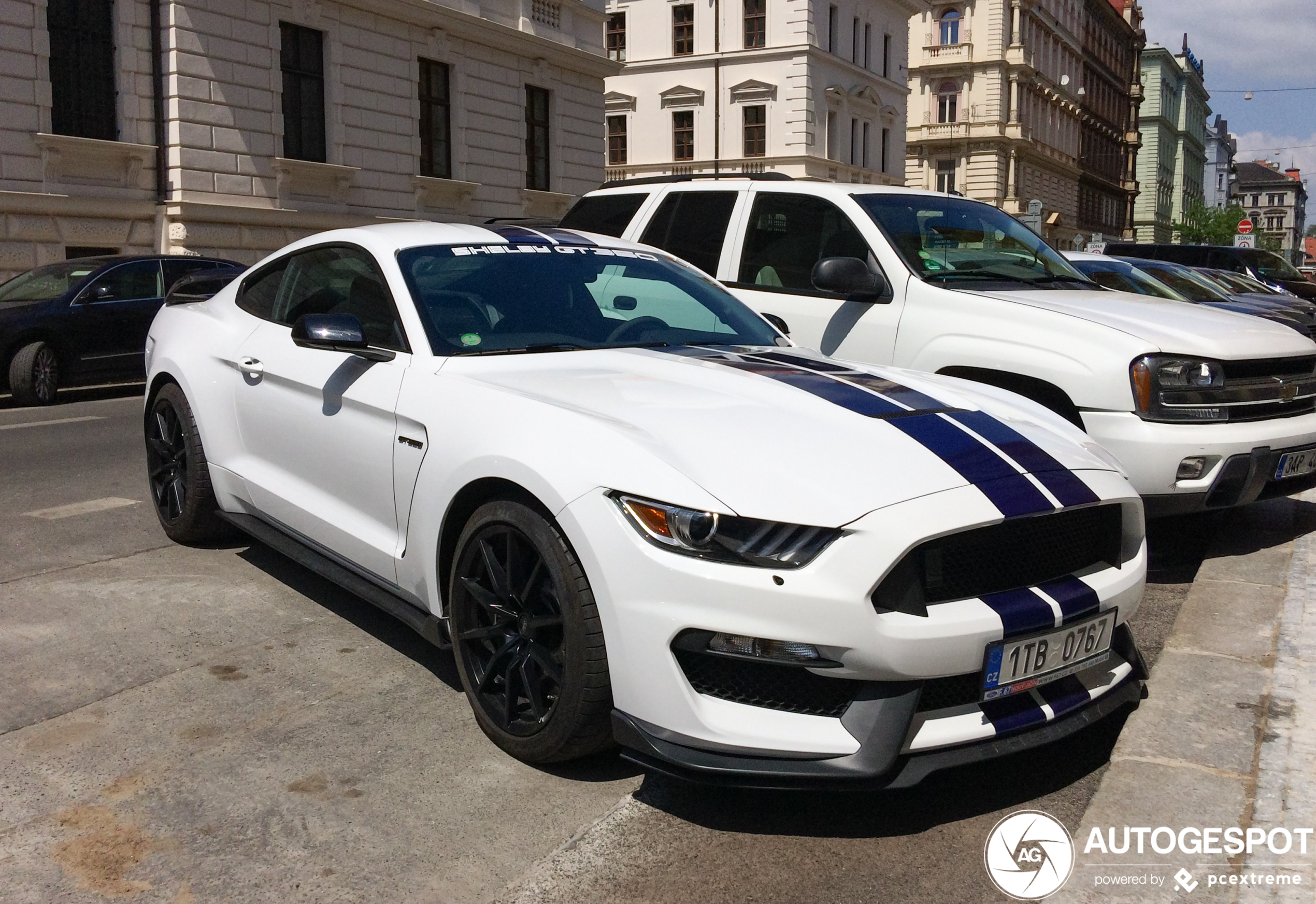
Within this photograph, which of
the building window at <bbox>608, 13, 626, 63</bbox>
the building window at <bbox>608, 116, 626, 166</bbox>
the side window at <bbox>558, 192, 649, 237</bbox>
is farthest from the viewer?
the building window at <bbox>608, 116, 626, 166</bbox>

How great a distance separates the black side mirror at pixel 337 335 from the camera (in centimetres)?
411

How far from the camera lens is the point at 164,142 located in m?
19.9

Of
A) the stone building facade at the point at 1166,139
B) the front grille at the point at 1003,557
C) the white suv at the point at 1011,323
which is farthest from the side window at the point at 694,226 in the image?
the stone building facade at the point at 1166,139

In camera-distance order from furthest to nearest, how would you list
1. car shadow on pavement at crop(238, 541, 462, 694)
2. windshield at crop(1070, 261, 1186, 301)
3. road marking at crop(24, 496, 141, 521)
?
1. windshield at crop(1070, 261, 1186, 301)
2. road marking at crop(24, 496, 141, 521)
3. car shadow on pavement at crop(238, 541, 462, 694)

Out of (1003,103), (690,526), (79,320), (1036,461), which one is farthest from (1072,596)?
(1003,103)

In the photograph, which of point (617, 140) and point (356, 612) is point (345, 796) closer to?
point (356, 612)

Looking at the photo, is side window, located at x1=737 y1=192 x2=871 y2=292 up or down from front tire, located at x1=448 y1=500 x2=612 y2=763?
up

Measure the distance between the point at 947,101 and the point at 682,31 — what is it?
23.0 meters

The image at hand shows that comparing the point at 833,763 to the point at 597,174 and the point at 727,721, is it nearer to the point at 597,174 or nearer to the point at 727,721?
the point at 727,721

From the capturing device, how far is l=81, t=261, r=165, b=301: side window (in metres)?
13.6

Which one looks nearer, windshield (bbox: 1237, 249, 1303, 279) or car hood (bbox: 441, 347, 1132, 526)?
car hood (bbox: 441, 347, 1132, 526)

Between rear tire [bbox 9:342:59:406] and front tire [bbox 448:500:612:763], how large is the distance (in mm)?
10926

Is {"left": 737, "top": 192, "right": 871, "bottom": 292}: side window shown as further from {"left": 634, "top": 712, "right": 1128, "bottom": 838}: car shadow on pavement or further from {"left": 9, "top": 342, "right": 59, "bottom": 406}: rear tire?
{"left": 9, "top": 342, "right": 59, "bottom": 406}: rear tire

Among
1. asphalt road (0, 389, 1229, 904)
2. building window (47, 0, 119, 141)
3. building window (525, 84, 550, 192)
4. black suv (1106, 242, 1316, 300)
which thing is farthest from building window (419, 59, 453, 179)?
asphalt road (0, 389, 1229, 904)
